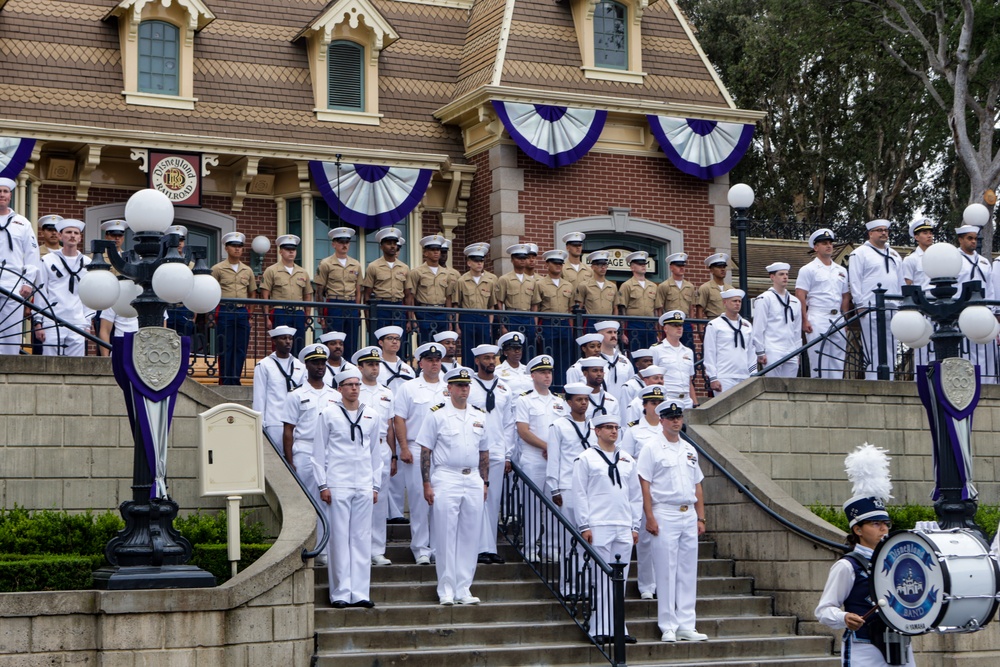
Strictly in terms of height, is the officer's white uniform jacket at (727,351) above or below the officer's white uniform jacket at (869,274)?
below

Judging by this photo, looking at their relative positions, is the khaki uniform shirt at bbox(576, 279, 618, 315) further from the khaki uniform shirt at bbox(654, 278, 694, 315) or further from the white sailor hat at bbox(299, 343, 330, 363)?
the white sailor hat at bbox(299, 343, 330, 363)

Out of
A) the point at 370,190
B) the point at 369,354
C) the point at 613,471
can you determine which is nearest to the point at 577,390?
the point at 613,471

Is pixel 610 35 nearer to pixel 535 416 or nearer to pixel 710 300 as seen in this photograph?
pixel 710 300

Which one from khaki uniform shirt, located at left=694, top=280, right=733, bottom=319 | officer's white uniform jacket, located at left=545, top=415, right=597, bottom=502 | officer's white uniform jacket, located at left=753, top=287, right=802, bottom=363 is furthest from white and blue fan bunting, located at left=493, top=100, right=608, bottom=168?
officer's white uniform jacket, located at left=545, top=415, right=597, bottom=502

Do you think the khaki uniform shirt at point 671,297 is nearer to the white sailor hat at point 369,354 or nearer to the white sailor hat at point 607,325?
the white sailor hat at point 607,325

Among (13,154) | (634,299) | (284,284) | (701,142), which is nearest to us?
(284,284)

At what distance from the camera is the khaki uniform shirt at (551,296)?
18.5 meters

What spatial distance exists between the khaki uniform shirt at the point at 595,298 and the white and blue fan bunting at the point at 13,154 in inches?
293

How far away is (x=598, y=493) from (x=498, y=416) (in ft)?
4.41

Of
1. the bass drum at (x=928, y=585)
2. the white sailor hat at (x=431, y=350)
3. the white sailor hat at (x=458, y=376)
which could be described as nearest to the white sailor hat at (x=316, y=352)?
the white sailor hat at (x=431, y=350)

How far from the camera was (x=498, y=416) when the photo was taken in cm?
1484

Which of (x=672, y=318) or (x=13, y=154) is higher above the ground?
(x=13, y=154)

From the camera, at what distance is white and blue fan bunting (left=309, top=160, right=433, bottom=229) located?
2200 centimetres

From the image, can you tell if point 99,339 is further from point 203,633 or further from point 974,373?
point 974,373
